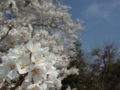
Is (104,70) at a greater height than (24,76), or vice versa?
(104,70)

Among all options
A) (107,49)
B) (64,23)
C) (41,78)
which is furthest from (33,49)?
(107,49)

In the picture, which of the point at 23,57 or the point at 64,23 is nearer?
the point at 23,57

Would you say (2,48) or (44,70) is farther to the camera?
(2,48)

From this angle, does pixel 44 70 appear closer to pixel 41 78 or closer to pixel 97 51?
pixel 41 78

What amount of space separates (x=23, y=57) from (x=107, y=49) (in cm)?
1266

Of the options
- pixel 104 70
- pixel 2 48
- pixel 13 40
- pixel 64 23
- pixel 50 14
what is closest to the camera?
pixel 13 40

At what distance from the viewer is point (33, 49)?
85cm

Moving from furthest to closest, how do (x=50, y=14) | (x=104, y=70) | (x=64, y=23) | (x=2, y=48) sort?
1. (x=104, y=70)
2. (x=64, y=23)
3. (x=50, y=14)
4. (x=2, y=48)

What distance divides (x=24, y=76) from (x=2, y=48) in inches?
107

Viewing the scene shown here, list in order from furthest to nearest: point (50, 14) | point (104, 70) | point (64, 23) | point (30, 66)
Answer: point (104, 70)
point (64, 23)
point (50, 14)
point (30, 66)

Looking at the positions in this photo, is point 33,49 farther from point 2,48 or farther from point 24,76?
point 2,48

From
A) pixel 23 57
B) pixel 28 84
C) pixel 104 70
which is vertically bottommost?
pixel 28 84

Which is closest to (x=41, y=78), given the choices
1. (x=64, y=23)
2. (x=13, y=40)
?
(x=13, y=40)

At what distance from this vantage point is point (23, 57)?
79cm
